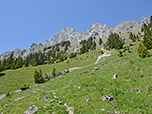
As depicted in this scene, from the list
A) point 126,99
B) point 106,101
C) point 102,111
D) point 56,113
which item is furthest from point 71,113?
point 126,99

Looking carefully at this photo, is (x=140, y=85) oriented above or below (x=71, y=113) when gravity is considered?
above

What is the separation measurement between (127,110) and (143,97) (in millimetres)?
3235

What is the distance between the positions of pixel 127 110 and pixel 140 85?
6.00 meters

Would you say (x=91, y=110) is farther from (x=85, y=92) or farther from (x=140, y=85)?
(x=140, y=85)

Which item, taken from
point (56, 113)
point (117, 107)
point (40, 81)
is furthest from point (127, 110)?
point (40, 81)

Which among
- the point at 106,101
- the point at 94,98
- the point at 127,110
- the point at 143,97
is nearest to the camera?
the point at 127,110

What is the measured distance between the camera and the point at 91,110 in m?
11.8

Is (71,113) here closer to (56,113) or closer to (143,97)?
(56,113)

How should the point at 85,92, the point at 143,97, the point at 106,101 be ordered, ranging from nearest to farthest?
the point at 143,97 → the point at 106,101 → the point at 85,92

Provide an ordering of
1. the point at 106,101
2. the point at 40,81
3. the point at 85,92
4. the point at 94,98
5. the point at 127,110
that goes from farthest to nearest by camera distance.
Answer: the point at 40,81 < the point at 85,92 < the point at 94,98 < the point at 106,101 < the point at 127,110

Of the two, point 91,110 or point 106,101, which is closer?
point 91,110

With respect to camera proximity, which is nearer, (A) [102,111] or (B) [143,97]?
(A) [102,111]

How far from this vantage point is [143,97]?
490 inches

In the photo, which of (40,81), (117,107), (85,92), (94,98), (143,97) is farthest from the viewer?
(40,81)
